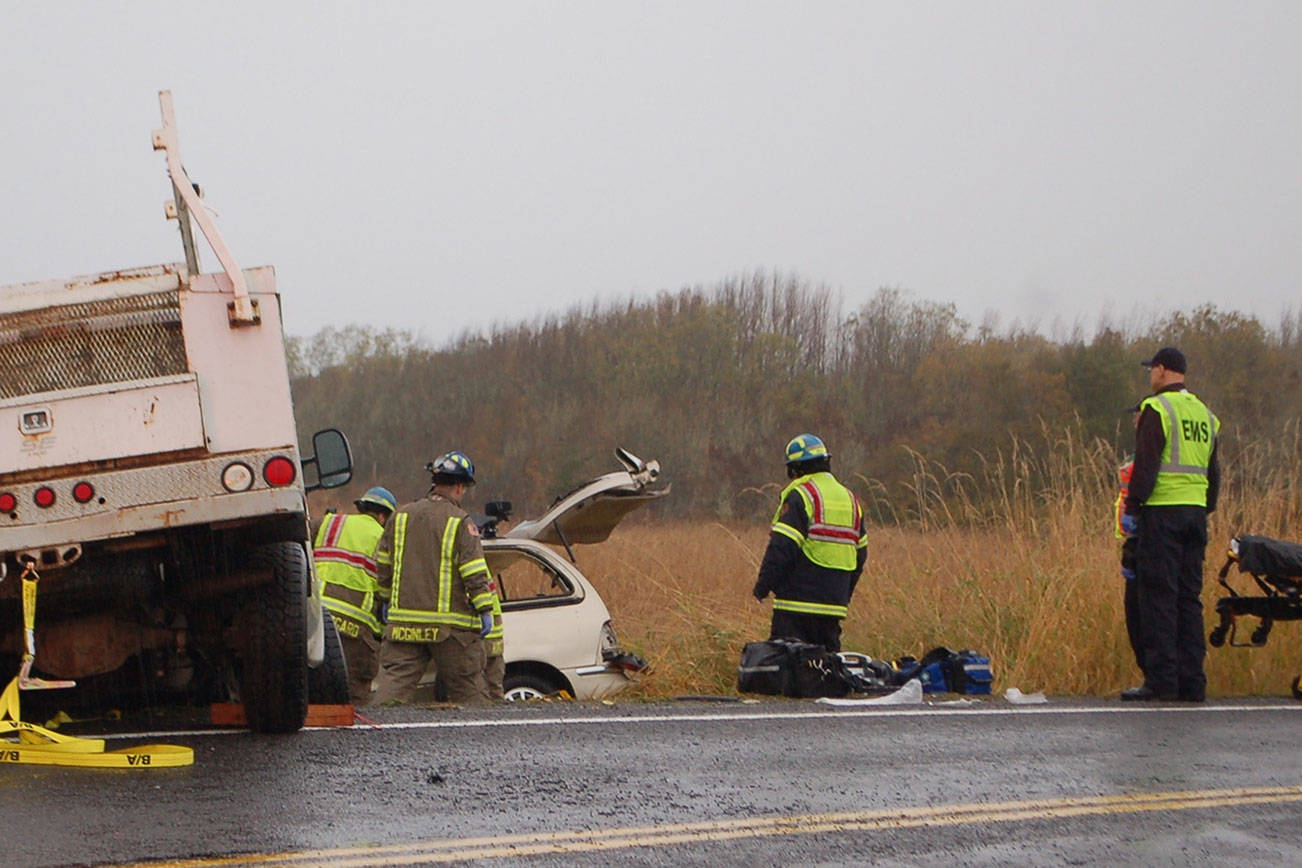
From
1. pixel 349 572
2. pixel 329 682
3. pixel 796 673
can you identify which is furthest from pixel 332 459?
pixel 349 572

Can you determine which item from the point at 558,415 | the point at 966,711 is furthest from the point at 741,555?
the point at 558,415

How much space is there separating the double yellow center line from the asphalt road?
0.01 m

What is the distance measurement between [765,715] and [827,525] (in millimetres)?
2669

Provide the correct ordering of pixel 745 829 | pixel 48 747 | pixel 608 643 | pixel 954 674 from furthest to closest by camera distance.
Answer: pixel 608 643 → pixel 954 674 → pixel 48 747 → pixel 745 829

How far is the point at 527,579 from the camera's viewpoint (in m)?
13.1

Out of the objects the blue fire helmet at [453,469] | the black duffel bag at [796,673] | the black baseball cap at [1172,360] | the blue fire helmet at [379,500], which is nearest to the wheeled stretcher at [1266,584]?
the black baseball cap at [1172,360]

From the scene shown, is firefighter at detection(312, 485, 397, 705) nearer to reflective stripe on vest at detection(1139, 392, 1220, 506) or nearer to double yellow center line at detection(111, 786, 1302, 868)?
reflective stripe on vest at detection(1139, 392, 1220, 506)

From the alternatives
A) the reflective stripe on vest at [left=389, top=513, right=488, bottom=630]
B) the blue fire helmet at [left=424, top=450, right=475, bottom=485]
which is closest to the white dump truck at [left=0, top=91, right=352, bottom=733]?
the reflective stripe on vest at [left=389, top=513, right=488, bottom=630]

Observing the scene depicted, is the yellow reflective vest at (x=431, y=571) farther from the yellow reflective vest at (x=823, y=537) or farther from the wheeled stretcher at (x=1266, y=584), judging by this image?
the wheeled stretcher at (x=1266, y=584)

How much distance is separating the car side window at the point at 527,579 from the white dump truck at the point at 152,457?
4.86 metres

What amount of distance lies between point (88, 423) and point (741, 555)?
33.4ft

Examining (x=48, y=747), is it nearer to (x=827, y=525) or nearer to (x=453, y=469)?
(x=453, y=469)

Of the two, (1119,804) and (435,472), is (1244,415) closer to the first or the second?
(435,472)

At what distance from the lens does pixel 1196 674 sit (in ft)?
29.0
